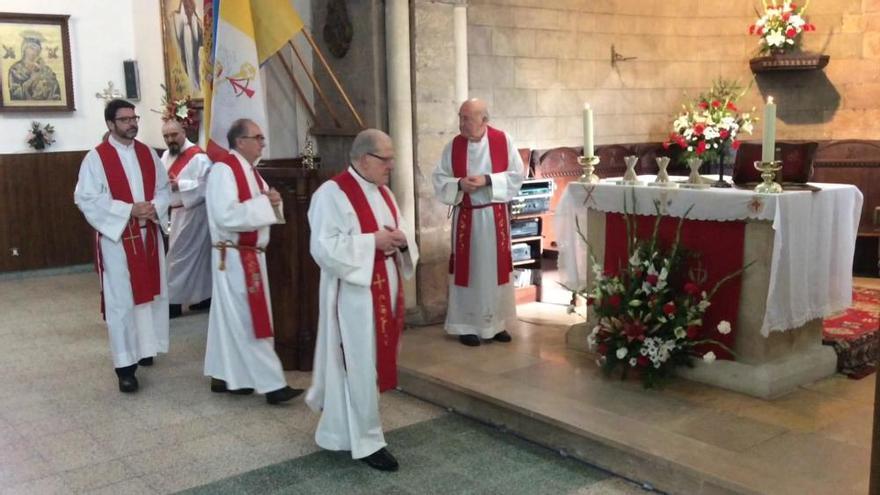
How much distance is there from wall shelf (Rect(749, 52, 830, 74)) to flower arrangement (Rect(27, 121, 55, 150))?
26.3 ft

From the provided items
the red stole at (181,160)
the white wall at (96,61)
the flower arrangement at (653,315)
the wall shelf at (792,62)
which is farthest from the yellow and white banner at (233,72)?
the wall shelf at (792,62)

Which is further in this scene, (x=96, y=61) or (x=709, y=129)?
(x=96, y=61)

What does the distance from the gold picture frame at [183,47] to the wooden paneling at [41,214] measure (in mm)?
1649

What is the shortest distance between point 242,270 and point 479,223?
1.76 meters

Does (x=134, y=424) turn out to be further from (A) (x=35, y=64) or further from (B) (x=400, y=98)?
(A) (x=35, y=64)

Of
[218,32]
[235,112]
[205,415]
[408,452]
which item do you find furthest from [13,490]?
A: [218,32]

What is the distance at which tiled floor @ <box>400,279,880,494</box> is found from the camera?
11.6 feet

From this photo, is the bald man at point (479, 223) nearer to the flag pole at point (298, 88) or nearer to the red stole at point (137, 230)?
the flag pole at point (298, 88)

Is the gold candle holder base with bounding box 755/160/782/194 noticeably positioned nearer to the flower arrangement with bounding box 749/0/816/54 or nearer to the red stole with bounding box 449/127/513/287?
the red stole with bounding box 449/127/513/287

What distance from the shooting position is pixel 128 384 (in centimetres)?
Answer: 524

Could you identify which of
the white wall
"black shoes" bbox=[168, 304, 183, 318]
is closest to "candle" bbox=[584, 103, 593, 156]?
"black shoes" bbox=[168, 304, 183, 318]

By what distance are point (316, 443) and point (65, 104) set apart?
7.34 m

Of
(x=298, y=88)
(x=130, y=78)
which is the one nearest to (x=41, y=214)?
(x=130, y=78)

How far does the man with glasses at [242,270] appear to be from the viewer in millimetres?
4676
